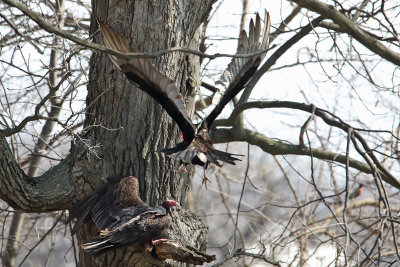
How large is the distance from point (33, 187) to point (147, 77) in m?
1.14

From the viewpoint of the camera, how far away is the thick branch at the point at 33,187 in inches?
134

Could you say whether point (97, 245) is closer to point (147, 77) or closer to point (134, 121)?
point (134, 121)

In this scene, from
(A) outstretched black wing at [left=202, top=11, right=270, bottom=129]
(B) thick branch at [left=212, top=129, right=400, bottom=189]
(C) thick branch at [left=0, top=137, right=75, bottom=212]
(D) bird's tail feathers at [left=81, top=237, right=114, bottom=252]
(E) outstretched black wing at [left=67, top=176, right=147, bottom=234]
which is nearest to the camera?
(D) bird's tail feathers at [left=81, top=237, right=114, bottom=252]

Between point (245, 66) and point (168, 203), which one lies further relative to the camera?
point (245, 66)

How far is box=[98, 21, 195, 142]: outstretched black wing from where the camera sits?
3.31 meters

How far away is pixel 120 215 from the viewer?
3.53 m

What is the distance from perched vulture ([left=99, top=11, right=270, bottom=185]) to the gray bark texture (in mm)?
190

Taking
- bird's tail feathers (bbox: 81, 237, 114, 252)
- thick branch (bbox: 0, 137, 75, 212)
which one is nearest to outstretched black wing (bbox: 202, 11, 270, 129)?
thick branch (bbox: 0, 137, 75, 212)

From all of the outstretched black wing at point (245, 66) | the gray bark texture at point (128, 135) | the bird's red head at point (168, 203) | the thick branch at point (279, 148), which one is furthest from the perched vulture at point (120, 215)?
the thick branch at point (279, 148)

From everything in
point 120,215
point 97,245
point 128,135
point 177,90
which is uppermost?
point 177,90

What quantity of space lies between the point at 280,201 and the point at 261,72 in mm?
3577

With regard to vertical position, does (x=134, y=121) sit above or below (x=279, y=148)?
below

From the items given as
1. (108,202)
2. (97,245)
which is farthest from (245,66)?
(97,245)

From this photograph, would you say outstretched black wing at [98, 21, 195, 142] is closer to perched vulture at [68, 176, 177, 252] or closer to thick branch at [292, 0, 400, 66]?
perched vulture at [68, 176, 177, 252]
